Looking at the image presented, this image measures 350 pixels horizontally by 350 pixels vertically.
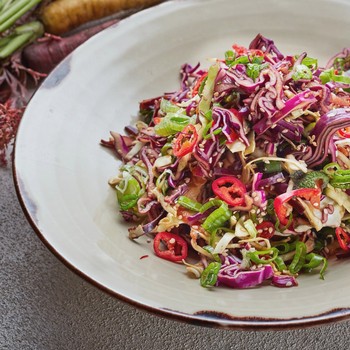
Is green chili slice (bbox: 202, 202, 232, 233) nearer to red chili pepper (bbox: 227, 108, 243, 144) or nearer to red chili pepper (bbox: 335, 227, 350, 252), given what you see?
red chili pepper (bbox: 227, 108, 243, 144)

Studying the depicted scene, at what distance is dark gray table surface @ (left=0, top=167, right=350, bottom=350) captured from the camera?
230cm

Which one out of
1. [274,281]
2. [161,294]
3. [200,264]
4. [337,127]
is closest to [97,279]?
[161,294]

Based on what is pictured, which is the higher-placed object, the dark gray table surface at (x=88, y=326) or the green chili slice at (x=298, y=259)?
the green chili slice at (x=298, y=259)

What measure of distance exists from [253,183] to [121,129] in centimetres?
86

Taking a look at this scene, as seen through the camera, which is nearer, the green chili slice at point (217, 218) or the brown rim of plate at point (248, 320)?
the brown rim of plate at point (248, 320)

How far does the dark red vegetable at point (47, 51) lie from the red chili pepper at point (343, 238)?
215 cm

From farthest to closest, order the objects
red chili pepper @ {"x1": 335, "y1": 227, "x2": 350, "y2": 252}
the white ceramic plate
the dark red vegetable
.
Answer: the dark red vegetable, red chili pepper @ {"x1": 335, "y1": 227, "x2": 350, "y2": 252}, the white ceramic plate

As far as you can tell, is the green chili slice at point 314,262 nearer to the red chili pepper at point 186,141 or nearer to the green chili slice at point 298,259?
the green chili slice at point 298,259

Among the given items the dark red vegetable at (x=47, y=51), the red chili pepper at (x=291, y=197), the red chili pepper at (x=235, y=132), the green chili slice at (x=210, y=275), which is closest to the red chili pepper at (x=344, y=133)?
the red chili pepper at (x=291, y=197)

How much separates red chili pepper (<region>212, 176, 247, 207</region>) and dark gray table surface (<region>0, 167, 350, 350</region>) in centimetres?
51

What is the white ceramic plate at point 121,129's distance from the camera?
194 centimetres

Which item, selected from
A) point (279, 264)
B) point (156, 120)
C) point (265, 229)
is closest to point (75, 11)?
point (156, 120)

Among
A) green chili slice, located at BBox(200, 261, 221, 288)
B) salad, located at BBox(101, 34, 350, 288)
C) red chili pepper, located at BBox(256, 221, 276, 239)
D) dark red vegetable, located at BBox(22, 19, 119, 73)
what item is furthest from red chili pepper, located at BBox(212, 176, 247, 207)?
dark red vegetable, located at BBox(22, 19, 119, 73)

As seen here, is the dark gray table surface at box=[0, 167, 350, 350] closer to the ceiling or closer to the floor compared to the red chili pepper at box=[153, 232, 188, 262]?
closer to the floor
